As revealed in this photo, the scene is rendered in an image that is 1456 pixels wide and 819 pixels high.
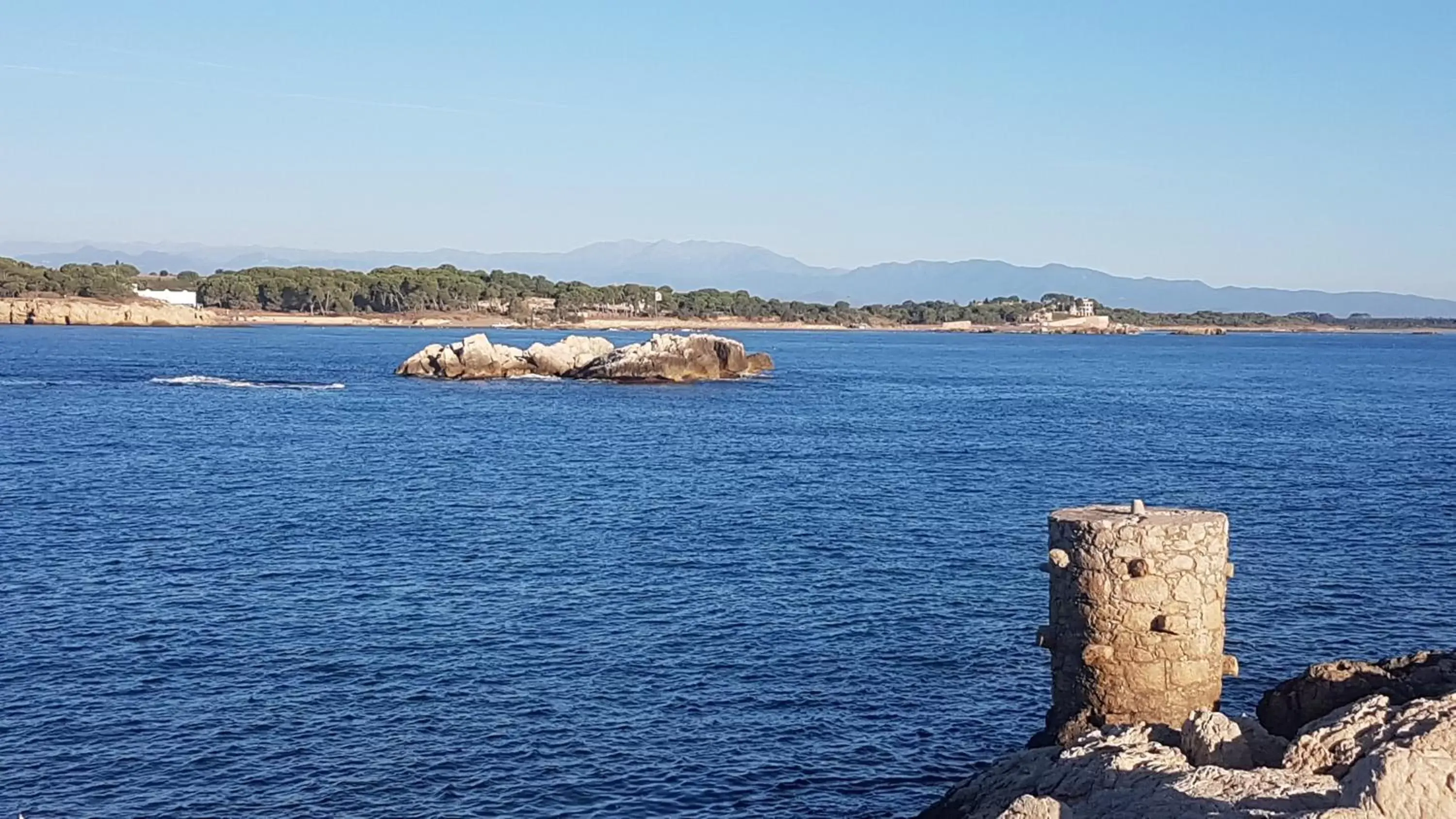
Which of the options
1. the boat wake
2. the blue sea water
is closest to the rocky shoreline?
the blue sea water

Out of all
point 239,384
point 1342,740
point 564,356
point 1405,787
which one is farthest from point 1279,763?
point 564,356

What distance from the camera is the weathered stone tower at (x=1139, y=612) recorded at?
16547 mm

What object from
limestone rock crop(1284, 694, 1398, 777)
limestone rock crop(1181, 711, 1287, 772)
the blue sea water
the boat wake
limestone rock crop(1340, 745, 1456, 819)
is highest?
limestone rock crop(1340, 745, 1456, 819)

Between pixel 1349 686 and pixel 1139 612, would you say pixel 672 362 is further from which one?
pixel 1349 686

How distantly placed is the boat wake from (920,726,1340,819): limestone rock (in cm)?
8107

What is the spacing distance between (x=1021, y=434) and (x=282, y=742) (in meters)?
51.0

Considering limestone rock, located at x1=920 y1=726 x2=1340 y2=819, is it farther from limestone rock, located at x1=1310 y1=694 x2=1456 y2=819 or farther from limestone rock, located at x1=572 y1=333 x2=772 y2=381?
limestone rock, located at x1=572 y1=333 x2=772 y2=381

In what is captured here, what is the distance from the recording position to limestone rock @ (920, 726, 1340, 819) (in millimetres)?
11977

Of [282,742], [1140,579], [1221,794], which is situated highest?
[1140,579]

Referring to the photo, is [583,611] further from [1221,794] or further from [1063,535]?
[1221,794]

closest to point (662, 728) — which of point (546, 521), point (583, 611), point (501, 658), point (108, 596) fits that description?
point (501, 658)

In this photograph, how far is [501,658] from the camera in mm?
26281

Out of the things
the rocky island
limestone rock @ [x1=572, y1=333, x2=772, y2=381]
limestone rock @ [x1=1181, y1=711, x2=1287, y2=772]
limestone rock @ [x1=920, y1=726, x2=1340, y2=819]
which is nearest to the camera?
limestone rock @ [x1=920, y1=726, x2=1340, y2=819]

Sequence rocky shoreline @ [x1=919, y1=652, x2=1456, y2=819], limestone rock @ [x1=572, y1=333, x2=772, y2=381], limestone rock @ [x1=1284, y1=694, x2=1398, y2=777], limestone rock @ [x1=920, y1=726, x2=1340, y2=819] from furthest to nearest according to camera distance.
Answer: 1. limestone rock @ [x1=572, y1=333, x2=772, y2=381]
2. limestone rock @ [x1=1284, y1=694, x2=1398, y2=777]
3. limestone rock @ [x1=920, y1=726, x2=1340, y2=819]
4. rocky shoreline @ [x1=919, y1=652, x2=1456, y2=819]
